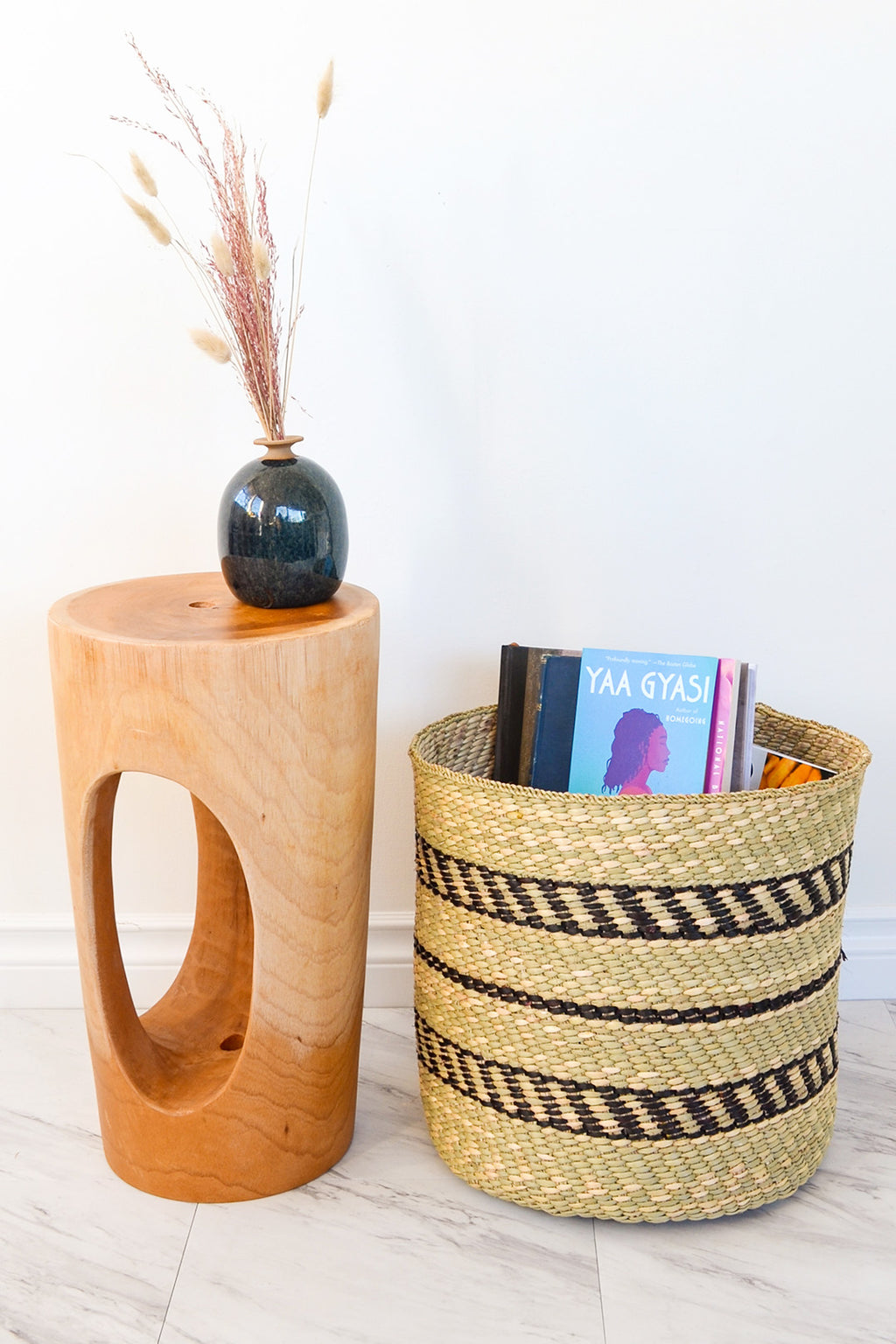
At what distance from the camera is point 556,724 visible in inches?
48.1

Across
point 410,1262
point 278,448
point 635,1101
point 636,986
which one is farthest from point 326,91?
point 410,1262

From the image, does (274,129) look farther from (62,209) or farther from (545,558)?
(545,558)

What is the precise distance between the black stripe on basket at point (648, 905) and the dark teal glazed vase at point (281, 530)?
32 centimetres

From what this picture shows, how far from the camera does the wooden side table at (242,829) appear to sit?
99 cm

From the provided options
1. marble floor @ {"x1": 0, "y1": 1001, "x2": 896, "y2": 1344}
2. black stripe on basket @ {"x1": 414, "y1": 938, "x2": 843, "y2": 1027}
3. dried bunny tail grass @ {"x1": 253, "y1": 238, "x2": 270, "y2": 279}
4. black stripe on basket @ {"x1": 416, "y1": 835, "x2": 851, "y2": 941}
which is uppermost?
dried bunny tail grass @ {"x1": 253, "y1": 238, "x2": 270, "y2": 279}

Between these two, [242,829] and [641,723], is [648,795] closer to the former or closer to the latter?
[641,723]

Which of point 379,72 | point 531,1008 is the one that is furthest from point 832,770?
point 379,72

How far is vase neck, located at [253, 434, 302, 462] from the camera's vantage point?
1089mm

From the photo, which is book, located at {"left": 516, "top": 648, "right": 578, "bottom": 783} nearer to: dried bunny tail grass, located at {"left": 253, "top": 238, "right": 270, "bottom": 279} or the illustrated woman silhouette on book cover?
the illustrated woman silhouette on book cover

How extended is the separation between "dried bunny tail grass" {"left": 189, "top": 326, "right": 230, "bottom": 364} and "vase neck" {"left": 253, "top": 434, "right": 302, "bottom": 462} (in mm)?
86

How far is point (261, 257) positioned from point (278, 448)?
0.59ft

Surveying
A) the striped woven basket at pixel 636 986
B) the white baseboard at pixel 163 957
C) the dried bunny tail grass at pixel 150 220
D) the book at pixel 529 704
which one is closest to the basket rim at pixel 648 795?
the striped woven basket at pixel 636 986

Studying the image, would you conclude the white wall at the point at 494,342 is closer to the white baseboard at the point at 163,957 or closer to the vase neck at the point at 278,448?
the white baseboard at the point at 163,957

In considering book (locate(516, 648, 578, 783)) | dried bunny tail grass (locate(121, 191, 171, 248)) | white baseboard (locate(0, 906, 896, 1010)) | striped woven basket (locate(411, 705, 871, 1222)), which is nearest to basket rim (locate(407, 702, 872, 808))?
striped woven basket (locate(411, 705, 871, 1222))
